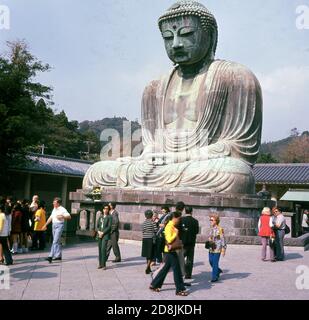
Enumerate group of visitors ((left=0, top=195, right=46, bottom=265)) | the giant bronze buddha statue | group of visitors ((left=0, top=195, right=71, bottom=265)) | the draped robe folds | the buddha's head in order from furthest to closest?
the buddha's head < the draped robe folds < the giant bronze buddha statue < group of visitors ((left=0, top=195, right=46, bottom=265)) < group of visitors ((left=0, top=195, right=71, bottom=265))

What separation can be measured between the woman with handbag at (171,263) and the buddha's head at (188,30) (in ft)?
29.7

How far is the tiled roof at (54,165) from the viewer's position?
21634 millimetres

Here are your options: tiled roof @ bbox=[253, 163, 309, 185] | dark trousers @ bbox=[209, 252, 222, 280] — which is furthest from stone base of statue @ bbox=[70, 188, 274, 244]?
tiled roof @ bbox=[253, 163, 309, 185]

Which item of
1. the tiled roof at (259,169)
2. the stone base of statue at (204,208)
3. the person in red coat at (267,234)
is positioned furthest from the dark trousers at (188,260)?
the tiled roof at (259,169)

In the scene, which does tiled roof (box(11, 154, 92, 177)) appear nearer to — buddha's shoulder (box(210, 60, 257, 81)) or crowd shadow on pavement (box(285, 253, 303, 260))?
buddha's shoulder (box(210, 60, 257, 81))

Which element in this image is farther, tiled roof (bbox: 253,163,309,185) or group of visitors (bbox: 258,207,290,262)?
tiled roof (bbox: 253,163,309,185)

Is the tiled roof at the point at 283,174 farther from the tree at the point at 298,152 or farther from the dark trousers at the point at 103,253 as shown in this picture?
the dark trousers at the point at 103,253

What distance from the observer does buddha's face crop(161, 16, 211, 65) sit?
1380cm

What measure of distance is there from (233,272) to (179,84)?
8325mm

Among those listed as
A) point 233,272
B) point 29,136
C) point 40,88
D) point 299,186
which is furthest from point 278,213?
point 299,186

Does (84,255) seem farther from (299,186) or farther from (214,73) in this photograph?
(299,186)

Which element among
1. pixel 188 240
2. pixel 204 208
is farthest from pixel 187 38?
pixel 188 240

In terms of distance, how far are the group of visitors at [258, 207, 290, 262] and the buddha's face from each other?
21.7 feet

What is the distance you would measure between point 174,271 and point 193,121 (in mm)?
8585
